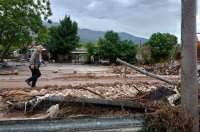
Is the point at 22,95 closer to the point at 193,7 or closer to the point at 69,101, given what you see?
the point at 69,101

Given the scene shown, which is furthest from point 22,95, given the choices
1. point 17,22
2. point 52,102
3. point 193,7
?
point 17,22

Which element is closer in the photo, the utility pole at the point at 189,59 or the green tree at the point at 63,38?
the utility pole at the point at 189,59

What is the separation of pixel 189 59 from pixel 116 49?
209 feet

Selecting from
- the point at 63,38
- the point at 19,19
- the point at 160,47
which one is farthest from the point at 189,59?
the point at 63,38

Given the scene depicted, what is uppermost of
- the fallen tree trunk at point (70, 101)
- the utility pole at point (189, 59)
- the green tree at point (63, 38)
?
the green tree at point (63, 38)

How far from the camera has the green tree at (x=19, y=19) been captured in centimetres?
4522

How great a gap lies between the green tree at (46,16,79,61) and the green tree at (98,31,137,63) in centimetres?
709

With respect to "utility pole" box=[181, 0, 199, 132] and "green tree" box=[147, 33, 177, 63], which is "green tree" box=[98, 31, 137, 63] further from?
A: "utility pole" box=[181, 0, 199, 132]

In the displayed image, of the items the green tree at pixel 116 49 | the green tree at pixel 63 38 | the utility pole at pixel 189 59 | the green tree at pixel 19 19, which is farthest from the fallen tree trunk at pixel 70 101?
the green tree at pixel 63 38

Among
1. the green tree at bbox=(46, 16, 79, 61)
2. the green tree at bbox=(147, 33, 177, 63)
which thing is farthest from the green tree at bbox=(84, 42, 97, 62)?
the green tree at bbox=(147, 33, 177, 63)

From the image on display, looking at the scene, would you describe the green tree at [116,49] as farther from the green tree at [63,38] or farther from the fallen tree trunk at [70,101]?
the fallen tree trunk at [70,101]

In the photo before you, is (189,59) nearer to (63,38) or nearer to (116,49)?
(116,49)

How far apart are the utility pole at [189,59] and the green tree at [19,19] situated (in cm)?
3937

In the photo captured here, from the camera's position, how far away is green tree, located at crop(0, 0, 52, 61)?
45.2m
